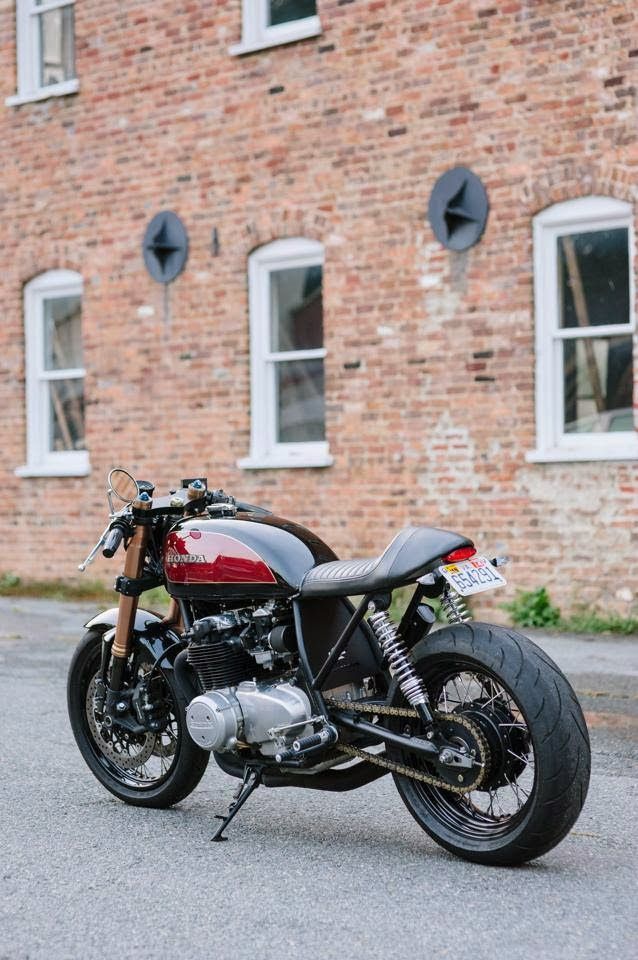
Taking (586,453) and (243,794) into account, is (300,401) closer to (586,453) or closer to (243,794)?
(586,453)

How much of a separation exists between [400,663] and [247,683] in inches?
23.3

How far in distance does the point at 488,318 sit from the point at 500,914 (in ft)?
23.8

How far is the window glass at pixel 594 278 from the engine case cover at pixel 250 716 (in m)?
6.35

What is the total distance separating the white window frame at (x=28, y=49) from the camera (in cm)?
1383

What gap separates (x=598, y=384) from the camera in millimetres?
10344

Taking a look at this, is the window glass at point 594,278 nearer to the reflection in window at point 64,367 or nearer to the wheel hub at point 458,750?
the reflection in window at point 64,367

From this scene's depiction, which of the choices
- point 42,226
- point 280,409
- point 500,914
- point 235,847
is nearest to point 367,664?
point 235,847

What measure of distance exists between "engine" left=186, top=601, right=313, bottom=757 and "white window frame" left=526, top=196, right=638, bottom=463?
5.85m

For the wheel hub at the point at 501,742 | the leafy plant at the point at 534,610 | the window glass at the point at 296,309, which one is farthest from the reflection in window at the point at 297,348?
the wheel hub at the point at 501,742

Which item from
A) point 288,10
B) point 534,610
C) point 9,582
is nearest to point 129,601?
point 534,610

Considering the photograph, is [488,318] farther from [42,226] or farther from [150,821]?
[150,821]

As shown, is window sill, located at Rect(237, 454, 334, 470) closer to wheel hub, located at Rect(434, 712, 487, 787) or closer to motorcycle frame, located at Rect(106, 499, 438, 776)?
motorcycle frame, located at Rect(106, 499, 438, 776)

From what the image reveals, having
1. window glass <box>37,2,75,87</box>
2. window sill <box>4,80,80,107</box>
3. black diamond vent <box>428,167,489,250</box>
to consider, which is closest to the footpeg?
black diamond vent <box>428,167,489,250</box>

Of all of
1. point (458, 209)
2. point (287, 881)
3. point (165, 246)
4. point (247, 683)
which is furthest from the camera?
point (165, 246)
